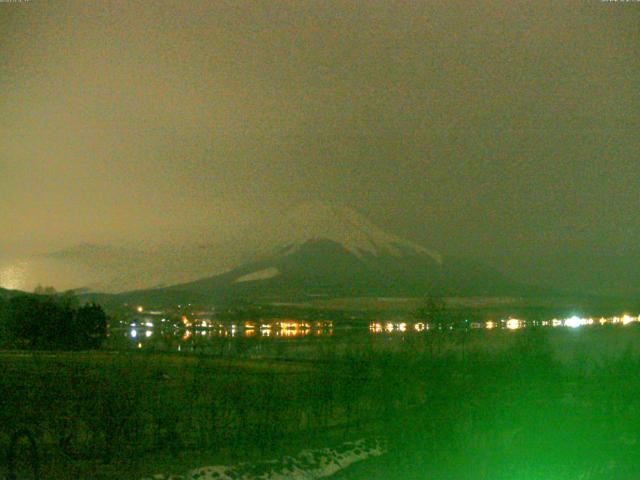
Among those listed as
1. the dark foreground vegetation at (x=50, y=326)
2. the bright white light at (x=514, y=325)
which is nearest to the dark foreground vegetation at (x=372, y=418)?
the bright white light at (x=514, y=325)

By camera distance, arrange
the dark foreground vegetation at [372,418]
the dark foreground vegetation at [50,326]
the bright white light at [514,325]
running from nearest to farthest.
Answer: the dark foreground vegetation at [372,418], the bright white light at [514,325], the dark foreground vegetation at [50,326]

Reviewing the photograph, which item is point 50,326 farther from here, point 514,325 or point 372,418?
point 372,418

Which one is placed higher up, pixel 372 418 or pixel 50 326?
pixel 50 326

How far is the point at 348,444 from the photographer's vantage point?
58.6 ft

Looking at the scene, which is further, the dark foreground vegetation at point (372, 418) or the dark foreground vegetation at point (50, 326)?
the dark foreground vegetation at point (50, 326)

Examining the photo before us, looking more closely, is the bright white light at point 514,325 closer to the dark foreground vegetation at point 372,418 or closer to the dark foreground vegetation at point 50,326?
the dark foreground vegetation at point 372,418

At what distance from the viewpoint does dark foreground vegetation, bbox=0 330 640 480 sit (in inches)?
611

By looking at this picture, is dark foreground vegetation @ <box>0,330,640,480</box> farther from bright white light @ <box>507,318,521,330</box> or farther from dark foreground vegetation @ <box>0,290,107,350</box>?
dark foreground vegetation @ <box>0,290,107,350</box>

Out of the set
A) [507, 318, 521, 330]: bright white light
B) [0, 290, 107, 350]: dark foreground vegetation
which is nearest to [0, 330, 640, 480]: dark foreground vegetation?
[507, 318, 521, 330]: bright white light

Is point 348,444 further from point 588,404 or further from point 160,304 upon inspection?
point 160,304

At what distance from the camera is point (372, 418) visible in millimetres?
21500

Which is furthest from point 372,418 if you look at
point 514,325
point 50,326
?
point 50,326

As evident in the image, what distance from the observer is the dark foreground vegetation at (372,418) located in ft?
50.9

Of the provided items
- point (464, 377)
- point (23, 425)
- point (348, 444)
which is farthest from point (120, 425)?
point (464, 377)
